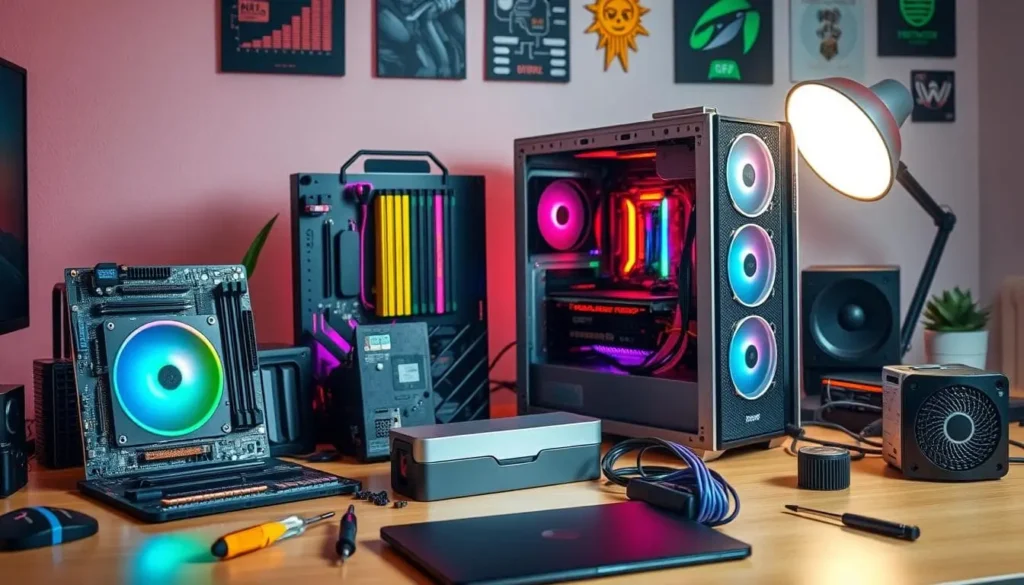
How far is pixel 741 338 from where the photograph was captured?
4.77 ft

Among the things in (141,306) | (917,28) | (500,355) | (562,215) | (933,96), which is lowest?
(500,355)

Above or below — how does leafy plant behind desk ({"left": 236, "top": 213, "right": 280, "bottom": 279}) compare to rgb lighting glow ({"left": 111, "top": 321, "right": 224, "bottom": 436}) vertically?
above

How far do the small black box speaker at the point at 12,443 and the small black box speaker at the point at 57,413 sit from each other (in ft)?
0.24

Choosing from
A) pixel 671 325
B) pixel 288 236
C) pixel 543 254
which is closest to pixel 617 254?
pixel 543 254

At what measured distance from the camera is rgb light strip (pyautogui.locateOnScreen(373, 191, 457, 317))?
62.9 inches

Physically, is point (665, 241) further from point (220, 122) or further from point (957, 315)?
point (220, 122)

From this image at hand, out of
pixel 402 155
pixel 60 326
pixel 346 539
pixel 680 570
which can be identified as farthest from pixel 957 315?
pixel 60 326

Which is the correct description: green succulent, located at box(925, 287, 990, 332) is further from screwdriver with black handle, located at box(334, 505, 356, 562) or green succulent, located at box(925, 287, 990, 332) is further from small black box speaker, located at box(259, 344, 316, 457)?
screwdriver with black handle, located at box(334, 505, 356, 562)

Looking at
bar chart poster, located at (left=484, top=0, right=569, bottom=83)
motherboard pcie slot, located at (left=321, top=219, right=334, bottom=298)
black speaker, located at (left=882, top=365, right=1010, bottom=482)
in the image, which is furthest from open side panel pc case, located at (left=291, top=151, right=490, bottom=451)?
black speaker, located at (left=882, top=365, right=1010, bottom=482)

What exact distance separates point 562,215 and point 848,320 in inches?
20.0

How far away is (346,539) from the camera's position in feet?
3.33

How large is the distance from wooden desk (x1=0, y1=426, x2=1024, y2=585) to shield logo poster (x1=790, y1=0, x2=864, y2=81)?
0.93m

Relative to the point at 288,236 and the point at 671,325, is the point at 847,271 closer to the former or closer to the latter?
the point at 671,325

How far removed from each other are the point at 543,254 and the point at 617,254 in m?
0.12
